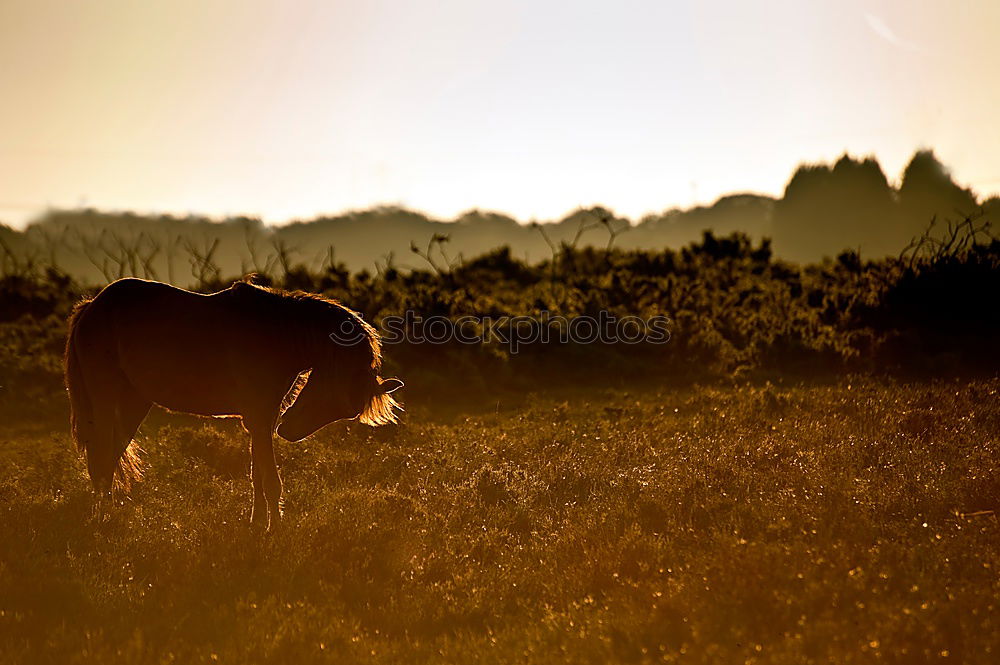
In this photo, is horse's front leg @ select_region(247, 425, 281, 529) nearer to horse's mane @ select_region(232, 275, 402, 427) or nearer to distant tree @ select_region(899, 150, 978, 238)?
horse's mane @ select_region(232, 275, 402, 427)

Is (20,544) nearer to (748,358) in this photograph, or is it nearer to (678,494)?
(678,494)

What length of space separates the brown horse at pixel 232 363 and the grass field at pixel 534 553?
31.2 inches

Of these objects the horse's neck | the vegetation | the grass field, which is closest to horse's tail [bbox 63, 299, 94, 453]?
the grass field

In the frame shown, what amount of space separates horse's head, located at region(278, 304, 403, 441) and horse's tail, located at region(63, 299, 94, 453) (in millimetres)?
2333

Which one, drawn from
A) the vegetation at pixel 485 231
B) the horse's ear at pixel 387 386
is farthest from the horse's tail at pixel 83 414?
the vegetation at pixel 485 231

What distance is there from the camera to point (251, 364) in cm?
816

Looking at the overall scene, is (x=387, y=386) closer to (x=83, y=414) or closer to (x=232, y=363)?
(x=232, y=363)

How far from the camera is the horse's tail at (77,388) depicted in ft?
29.3

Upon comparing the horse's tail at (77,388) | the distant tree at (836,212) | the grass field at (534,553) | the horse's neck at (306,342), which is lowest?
the grass field at (534,553)

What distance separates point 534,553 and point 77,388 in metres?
5.51

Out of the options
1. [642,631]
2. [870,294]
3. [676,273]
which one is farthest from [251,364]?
[676,273]

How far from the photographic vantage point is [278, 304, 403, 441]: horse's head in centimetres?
847

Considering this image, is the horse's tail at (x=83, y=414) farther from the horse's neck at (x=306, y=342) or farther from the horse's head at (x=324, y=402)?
the horse's neck at (x=306, y=342)

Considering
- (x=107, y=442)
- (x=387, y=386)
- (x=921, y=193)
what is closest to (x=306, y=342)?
(x=387, y=386)
